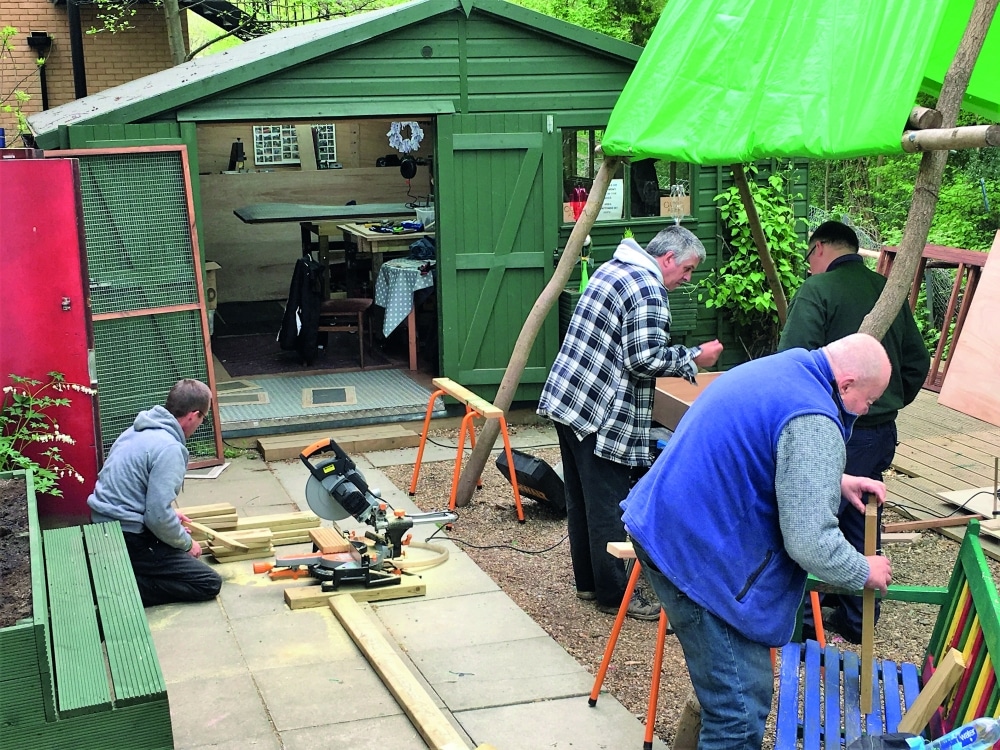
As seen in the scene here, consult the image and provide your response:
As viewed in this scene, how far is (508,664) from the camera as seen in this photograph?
5.41 metres

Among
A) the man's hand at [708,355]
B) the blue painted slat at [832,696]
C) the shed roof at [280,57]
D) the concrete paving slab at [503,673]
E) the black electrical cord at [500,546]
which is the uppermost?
the shed roof at [280,57]

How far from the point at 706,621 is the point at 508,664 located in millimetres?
2128

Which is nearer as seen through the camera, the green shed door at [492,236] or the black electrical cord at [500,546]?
the black electrical cord at [500,546]

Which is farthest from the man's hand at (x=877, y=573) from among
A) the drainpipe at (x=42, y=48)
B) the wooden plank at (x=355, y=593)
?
the drainpipe at (x=42, y=48)

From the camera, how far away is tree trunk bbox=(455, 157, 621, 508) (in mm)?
7684

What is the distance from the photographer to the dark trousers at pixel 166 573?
5922 millimetres

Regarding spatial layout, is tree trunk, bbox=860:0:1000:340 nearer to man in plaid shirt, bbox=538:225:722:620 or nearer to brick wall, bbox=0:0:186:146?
man in plaid shirt, bbox=538:225:722:620

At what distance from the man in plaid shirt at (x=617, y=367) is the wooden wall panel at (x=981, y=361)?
127 centimetres

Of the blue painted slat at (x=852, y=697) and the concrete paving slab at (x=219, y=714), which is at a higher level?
the blue painted slat at (x=852, y=697)

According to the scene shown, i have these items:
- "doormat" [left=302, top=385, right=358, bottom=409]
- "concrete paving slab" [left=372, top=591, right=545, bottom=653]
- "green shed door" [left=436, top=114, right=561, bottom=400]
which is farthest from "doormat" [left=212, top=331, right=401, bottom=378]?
"concrete paving slab" [left=372, top=591, right=545, bottom=653]

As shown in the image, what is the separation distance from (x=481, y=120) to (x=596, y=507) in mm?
4868

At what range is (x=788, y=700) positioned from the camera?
383 centimetres

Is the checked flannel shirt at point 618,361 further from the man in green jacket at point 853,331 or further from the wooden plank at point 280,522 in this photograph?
the wooden plank at point 280,522

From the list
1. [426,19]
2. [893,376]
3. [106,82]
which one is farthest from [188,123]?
[106,82]
